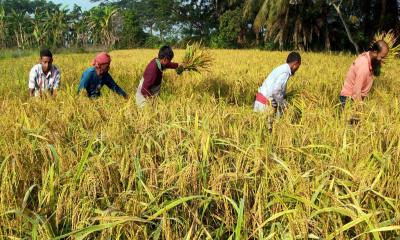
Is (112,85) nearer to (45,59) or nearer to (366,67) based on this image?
(45,59)

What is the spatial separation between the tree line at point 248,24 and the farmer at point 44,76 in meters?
13.9

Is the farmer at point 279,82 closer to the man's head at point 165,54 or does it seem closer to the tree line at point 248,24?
the man's head at point 165,54

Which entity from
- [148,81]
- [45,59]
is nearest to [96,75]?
[148,81]

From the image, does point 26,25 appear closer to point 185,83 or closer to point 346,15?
point 346,15

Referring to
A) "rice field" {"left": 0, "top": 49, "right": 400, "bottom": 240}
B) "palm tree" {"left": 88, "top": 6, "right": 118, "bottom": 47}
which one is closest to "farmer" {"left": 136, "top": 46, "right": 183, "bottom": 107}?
"rice field" {"left": 0, "top": 49, "right": 400, "bottom": 240}

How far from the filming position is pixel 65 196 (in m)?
1.71

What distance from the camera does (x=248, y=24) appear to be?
105 ft

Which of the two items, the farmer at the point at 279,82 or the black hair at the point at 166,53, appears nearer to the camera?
the farmer at the point at 279,82

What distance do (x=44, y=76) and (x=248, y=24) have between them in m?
28.9

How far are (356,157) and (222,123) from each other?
877 mm

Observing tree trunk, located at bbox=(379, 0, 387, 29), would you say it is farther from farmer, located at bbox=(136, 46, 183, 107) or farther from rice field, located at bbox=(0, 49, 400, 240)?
rice field, located at bbox=(0, 49, 400, 240)

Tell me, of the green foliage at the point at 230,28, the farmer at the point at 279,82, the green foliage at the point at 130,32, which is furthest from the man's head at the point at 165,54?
the green foliage at the point at 130,32

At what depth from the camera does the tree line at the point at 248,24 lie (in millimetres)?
20016

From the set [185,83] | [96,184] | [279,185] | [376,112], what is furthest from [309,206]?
[185,83]
